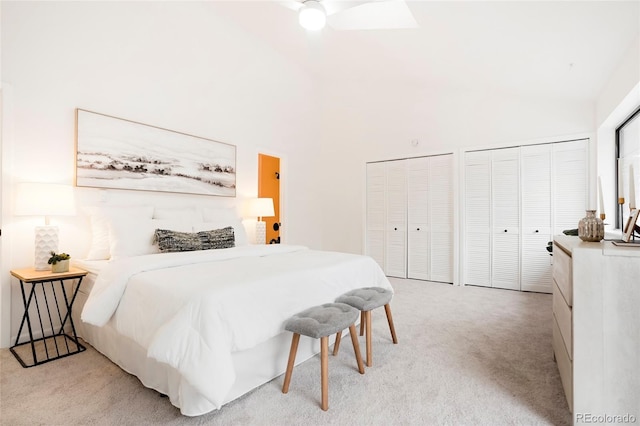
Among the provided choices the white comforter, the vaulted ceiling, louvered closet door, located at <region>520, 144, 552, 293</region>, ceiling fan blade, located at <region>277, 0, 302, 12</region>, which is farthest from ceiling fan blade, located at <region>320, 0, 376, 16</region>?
louvered closet door, located at <region>520, 144, 552, 293</region>

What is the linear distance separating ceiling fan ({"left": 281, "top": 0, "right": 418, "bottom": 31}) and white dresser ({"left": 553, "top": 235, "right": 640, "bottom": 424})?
218 centimetres

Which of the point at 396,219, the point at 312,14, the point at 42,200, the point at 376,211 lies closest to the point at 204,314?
the point at 42,200

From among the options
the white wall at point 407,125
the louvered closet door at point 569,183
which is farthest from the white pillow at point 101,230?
the louvered closet door at point 569,183

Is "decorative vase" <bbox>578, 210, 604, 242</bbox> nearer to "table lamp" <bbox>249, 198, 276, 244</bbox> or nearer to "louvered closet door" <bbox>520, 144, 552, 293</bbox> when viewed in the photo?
"louvered closet door" <bbox>520, 144, 552, 293</bbox>

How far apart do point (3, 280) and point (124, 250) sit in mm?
840

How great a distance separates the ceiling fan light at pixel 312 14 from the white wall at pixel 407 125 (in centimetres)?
271

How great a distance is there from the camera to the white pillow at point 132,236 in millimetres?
2791

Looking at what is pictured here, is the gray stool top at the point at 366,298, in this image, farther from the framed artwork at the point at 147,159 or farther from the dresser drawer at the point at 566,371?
the framed artwork at the point at 147,159

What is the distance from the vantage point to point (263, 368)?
195 cm

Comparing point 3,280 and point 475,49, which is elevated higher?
point 475,49

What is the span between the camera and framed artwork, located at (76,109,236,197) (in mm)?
2982

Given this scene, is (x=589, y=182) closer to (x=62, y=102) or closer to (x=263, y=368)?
(x=263, y=368)

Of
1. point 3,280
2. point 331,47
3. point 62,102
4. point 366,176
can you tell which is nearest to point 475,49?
point 331,47

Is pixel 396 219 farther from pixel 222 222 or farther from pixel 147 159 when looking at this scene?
pixel 147 159
